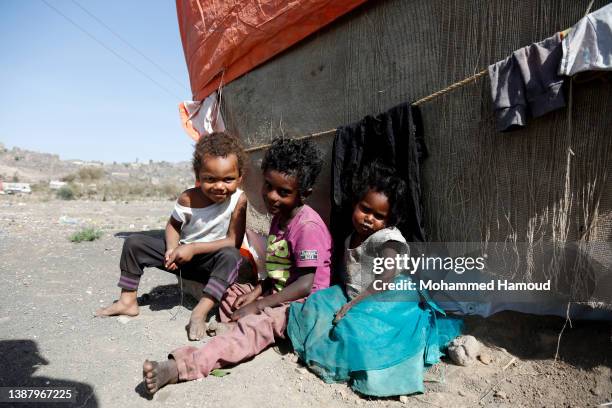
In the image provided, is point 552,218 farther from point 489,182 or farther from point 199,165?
point 199,165

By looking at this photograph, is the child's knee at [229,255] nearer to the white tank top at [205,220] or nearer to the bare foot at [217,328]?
the white tank top at [205,220]

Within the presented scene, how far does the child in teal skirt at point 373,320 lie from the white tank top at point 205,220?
889mm

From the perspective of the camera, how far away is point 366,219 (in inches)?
90.6

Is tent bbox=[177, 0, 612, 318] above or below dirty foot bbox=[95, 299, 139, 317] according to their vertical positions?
above


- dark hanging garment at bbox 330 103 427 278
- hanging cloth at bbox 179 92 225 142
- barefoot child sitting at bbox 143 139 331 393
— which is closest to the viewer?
barefoot child sitting at bbox 143 139 331 393

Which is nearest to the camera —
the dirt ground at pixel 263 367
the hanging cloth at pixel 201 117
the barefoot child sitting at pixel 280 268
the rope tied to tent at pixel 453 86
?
the dirt ground at pixel 263 367

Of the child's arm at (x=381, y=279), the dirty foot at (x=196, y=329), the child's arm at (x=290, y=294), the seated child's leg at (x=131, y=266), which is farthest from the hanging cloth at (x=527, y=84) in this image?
the seated child's leg at (x=131, y=266)

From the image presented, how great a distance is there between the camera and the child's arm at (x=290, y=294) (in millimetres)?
2223

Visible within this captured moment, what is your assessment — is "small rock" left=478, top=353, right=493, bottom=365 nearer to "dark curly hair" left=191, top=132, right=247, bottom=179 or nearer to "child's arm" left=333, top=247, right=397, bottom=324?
"child's arm" left=333, top=247, right=397, bottom=324

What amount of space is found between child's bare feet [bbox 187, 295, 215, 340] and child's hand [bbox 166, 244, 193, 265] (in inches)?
11.6

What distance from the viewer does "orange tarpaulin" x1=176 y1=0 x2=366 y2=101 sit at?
2850 millimetres

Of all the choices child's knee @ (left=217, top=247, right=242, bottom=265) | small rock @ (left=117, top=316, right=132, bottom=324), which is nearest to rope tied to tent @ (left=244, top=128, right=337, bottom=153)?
child's knee @ (left=217, top=247, right=242, bottom=265)

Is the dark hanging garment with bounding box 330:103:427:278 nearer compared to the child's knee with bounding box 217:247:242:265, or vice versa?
the dark hanging garment with bounding box 330:103:427:278

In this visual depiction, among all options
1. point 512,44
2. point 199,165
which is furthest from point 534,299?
point 199,165
